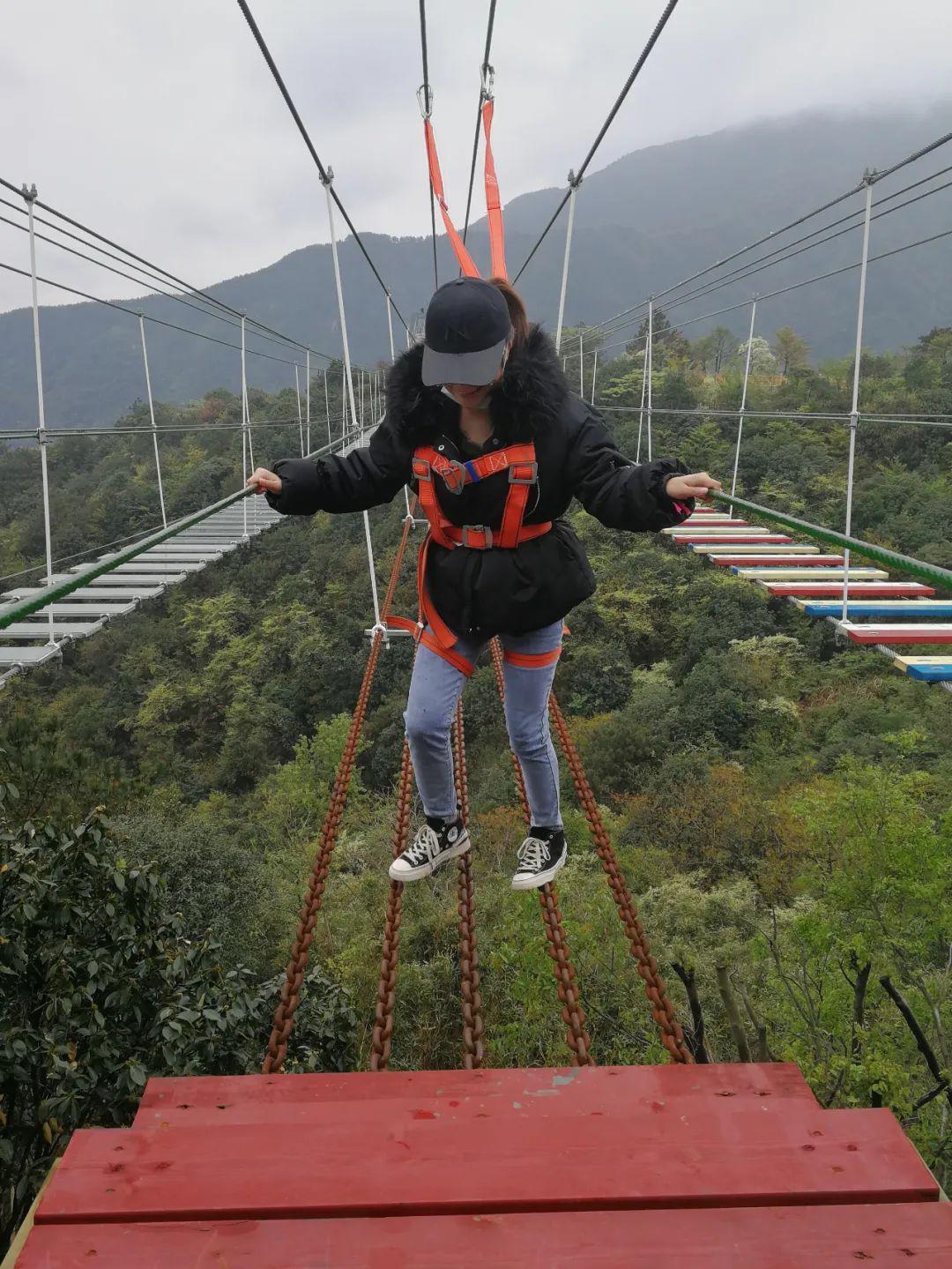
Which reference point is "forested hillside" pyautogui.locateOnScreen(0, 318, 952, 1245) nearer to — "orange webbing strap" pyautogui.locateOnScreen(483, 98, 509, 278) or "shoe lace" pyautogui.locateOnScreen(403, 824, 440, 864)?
"shoe lace" pyautogui.locateOnScreen(403, 824, 440, 864)

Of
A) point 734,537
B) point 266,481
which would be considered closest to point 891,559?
point 266,481

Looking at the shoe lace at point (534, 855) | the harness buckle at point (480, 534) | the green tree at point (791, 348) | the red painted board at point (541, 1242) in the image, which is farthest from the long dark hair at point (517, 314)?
the green tree at point (791, 348)

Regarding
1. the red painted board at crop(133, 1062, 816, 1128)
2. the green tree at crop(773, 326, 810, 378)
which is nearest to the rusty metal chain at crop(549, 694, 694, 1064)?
the red painted board at crop(133, 1062, 816, 1128)

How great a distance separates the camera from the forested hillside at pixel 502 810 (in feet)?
8.27

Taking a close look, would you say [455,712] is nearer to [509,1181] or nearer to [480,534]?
[480,534]

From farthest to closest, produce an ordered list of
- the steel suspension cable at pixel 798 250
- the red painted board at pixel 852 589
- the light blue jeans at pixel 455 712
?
the red painted board at pixel 852 589 → the steel suspension cable at pixel 798 250 → the light blue jeans at pixel 455 712

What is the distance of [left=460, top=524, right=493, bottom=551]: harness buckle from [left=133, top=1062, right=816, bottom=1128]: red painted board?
0.88 m

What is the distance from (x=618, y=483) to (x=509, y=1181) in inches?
41.7

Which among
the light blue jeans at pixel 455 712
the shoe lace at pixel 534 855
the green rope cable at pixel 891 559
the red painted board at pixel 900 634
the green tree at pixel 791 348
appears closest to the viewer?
the light blue jeans at pixel 455 712

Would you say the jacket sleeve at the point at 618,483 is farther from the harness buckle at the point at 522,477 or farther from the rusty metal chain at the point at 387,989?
the rusty metal chain at the point at 387,989

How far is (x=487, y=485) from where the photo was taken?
1552mm

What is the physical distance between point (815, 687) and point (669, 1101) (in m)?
14.2

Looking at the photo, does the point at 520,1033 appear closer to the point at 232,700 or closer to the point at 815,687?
the point at 815,687

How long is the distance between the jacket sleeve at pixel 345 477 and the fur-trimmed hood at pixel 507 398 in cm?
5
